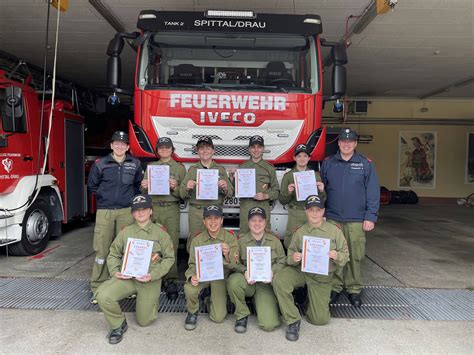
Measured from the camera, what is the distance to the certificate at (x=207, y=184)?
154 inches

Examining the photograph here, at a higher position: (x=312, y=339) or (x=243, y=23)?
(x=243, y=23)

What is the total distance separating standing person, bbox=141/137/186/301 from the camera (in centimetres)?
403

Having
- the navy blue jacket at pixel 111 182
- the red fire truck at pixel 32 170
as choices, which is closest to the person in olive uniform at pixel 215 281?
the navy blue jacket at pixel 111 182

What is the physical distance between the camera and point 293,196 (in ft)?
13.6

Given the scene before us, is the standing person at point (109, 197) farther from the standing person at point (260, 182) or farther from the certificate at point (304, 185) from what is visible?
the certificate at point (304, 185)

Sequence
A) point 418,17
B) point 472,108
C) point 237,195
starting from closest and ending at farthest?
point 237,195 → point 418,17 → point 472,108

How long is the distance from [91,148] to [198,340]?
6.24 meters

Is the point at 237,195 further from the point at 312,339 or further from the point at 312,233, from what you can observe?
the point at 312,339

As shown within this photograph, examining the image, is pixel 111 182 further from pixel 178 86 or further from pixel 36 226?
pixel 36 226

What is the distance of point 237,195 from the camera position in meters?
4.07

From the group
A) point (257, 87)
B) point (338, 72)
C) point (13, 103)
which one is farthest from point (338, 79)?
point (13, 103)

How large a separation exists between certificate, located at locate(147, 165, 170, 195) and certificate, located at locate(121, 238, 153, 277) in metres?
0.77

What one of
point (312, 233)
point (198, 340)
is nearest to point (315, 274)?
point (312, 233)

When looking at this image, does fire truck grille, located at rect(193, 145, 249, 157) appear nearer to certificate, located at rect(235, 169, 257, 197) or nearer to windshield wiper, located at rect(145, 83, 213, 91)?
→ certificate, located at rect(235, 169, 257, 197)
